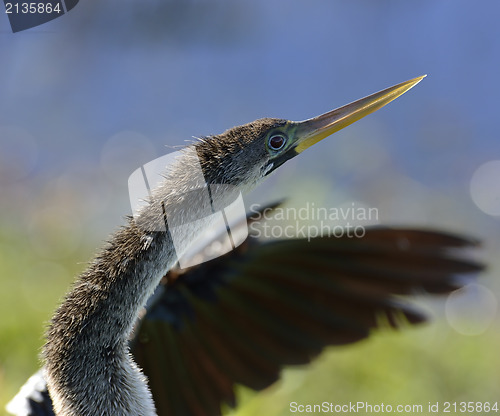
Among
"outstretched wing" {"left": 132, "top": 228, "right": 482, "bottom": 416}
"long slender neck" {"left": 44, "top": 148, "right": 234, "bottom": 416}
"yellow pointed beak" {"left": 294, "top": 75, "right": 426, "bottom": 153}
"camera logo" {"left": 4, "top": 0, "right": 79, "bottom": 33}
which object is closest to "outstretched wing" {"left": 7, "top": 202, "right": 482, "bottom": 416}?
"outstretched wing" {"left": 132, "top": 228, "right": 482, "bottom": 416}

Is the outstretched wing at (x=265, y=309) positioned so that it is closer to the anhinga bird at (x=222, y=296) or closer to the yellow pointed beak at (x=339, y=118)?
the anhinga bird at (x=222, y=296)

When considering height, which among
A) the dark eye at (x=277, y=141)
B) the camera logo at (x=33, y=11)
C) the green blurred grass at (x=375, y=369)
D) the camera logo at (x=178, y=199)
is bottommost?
the green blurred grass at (x=375, y=369)

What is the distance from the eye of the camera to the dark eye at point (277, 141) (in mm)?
1896

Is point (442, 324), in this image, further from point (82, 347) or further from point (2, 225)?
point (2, 225)

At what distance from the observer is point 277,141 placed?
6.26 ft

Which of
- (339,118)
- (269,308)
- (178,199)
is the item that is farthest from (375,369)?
(178,199)

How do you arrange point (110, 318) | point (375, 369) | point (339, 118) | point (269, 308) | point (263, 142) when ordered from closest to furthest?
1. point (110, 318)
2. point (263, 142)
3. point (339, 118)
4. point (269, 308)
5. point (375, 369)

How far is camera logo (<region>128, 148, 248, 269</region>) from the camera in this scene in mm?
1734

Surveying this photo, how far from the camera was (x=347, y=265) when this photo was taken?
2178mm

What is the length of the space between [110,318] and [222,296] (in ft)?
2.36

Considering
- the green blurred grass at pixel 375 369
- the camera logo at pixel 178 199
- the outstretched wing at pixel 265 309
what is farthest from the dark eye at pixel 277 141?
the green blurred grass at pixel 375 369


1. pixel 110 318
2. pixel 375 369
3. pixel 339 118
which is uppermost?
pixel 339 118

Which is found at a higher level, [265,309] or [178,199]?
[178,199]

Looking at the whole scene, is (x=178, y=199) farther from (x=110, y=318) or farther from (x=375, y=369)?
(x=375, y=369)
